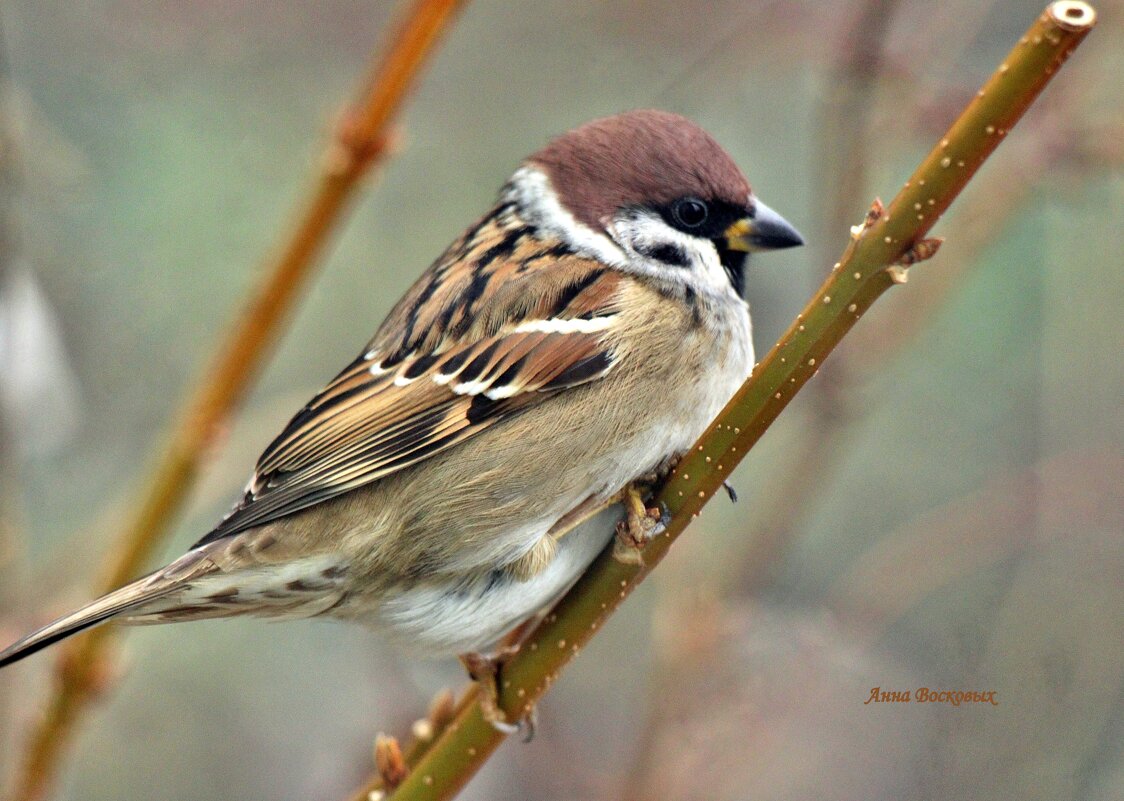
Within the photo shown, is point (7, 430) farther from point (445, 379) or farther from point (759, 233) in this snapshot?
point (759, 233)

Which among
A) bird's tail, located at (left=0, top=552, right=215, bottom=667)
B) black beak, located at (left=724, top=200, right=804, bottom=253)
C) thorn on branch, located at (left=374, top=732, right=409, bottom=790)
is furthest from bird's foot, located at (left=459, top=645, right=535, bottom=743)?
black beak, located at (left=724, top=200, right=804, bottom=253)

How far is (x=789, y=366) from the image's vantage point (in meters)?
1.91

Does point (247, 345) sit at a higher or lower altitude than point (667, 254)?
higher

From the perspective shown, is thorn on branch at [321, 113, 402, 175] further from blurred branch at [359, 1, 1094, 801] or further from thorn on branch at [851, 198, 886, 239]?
thorn on branch at [851, 198, 886, 239]

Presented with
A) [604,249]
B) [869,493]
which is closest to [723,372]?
[604,249]

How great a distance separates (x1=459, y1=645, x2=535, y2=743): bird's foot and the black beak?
3.34 feet

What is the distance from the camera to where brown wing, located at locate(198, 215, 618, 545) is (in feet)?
9.06

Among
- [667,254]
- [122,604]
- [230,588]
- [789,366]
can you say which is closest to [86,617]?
[122,604]

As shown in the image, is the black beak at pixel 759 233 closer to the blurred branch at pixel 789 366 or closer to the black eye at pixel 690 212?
the black eye at pixel 690 212

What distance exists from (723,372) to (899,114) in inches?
37.4

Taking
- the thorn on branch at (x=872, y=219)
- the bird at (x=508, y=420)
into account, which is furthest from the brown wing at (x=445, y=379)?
the thorn on branch at (x=872, y=219)

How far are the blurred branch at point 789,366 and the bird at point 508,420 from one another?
0.27m

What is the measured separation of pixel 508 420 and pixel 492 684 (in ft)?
1.96

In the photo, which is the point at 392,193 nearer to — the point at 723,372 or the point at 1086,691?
the point at 723,372
